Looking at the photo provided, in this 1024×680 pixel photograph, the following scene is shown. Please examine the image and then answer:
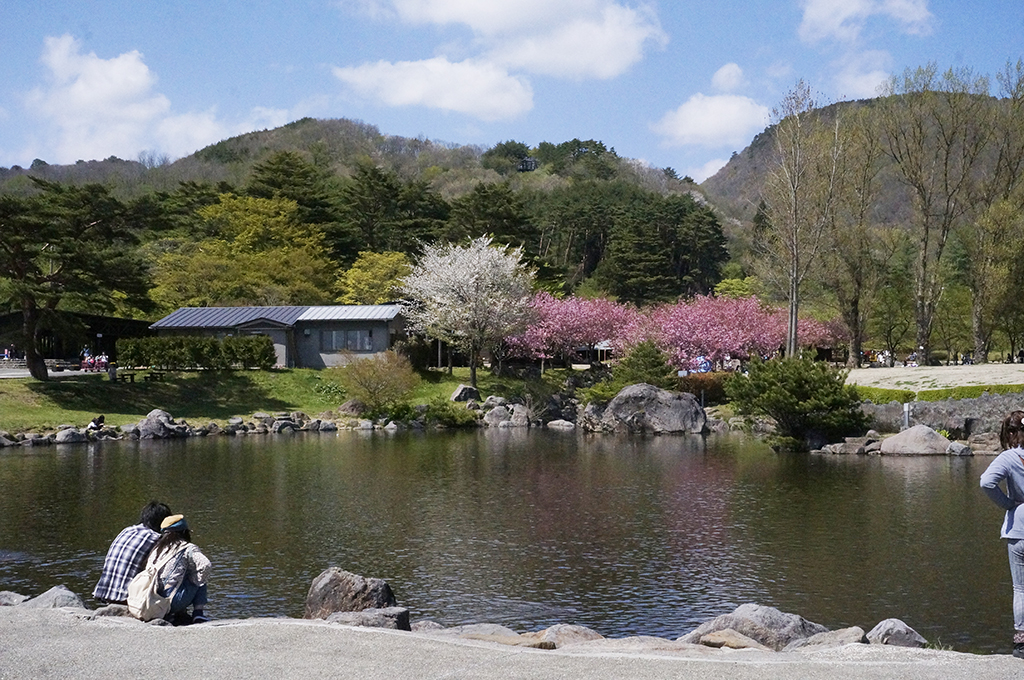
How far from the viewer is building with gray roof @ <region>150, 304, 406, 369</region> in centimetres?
4600

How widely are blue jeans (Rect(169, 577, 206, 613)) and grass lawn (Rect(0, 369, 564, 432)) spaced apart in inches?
1053

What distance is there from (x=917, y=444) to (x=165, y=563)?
24.7 m

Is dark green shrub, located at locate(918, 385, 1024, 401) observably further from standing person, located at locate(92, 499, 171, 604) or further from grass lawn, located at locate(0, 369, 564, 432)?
standing person, located at locate(92, 499, 171, 604)

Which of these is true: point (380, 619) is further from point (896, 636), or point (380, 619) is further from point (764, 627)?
point (896, 636)

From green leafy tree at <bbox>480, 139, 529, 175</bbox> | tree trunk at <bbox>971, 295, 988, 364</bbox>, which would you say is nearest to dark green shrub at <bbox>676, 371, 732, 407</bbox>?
tree trunk at <bbox>971, 295, 988, 364</bbox>

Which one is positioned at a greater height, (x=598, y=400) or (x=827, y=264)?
(x=827, y=264)

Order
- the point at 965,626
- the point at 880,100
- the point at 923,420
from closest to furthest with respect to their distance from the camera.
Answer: the point at 965,626 < the point at 923,420 < the point at 880,100

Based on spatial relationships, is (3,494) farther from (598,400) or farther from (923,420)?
(923,420)

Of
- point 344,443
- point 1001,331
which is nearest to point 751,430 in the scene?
point 344,443

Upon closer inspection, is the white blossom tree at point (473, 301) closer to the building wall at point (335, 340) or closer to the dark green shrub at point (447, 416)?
the building wall at point (335, 340)

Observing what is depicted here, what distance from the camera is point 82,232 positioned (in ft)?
121

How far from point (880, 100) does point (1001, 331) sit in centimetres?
1699

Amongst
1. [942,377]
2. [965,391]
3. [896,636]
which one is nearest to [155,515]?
[896,636]

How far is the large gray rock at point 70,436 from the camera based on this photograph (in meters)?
31.1
